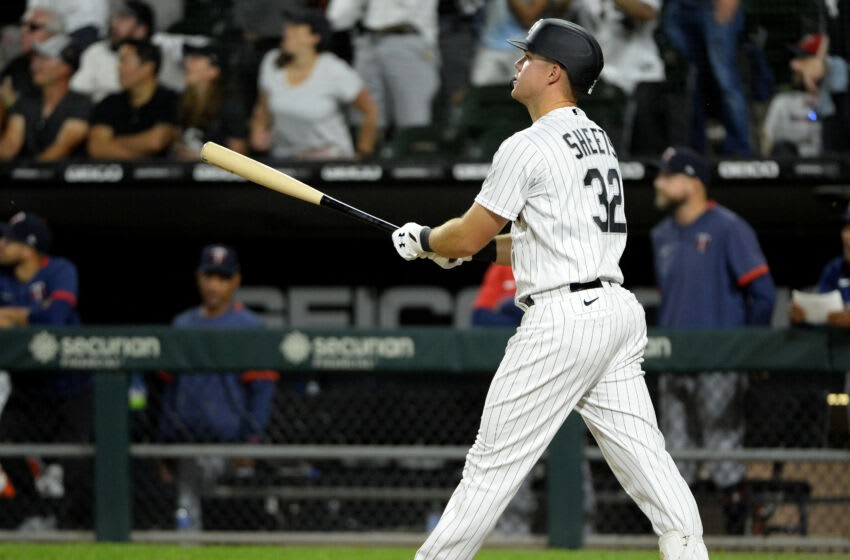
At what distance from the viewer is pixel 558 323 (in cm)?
349

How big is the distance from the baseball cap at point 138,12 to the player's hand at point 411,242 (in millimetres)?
4262

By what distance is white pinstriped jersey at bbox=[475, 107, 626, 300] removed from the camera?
11.3ft

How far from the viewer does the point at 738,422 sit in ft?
17.9

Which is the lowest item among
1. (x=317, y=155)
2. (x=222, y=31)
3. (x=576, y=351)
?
(x=576, y=351)

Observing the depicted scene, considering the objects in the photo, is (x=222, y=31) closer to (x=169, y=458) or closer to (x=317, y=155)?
(x=317, y=155)

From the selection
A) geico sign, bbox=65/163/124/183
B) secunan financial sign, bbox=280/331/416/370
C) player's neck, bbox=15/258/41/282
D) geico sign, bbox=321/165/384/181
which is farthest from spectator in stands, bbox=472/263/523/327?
geico sign, bbox=65/163/124/183

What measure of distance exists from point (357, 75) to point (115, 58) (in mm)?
1418

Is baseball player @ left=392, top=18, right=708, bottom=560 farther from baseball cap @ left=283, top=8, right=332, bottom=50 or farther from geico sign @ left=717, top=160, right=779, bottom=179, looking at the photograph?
baseball cap @ left=283, top=8, right=332, bottom=50

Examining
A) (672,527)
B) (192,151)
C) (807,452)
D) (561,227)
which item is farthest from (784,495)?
(192,151)

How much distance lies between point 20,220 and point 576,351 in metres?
3.87

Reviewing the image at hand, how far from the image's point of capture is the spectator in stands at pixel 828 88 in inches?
276

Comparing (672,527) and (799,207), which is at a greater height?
(799,207)

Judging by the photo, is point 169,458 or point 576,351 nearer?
point 576,351

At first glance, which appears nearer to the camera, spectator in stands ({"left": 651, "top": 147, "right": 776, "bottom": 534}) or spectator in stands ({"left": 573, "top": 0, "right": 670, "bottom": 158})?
spectator in stands ({"left": 651, "top": 147, "right": 776, "bottom": 534})
